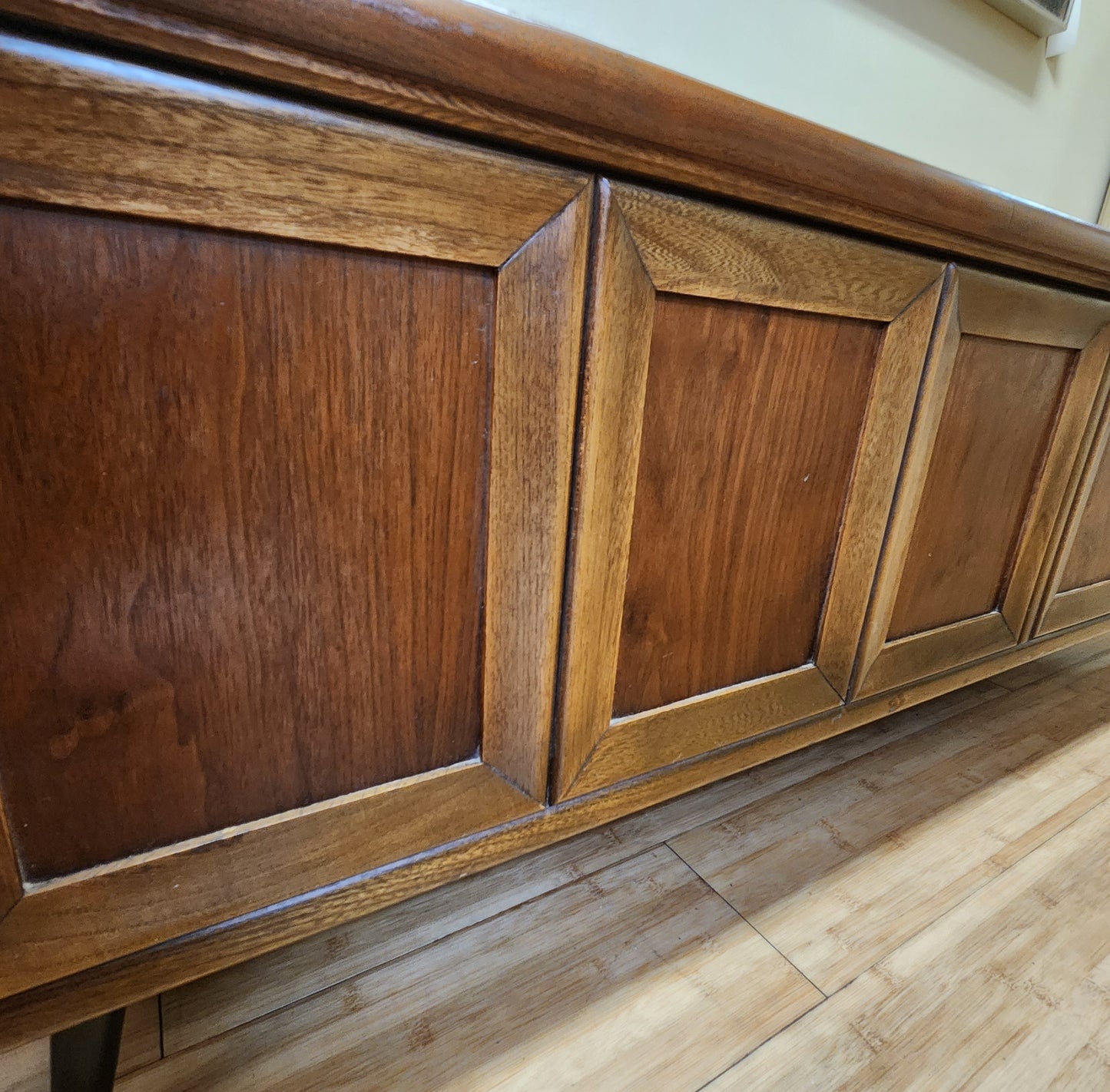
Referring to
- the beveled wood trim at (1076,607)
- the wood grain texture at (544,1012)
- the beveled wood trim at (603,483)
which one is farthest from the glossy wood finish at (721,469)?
the beveled wood trim at (1076,607)

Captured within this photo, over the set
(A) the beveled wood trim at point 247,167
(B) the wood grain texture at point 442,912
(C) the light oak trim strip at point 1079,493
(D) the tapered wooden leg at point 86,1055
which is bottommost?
(B) the wood grain texture at point 442,912

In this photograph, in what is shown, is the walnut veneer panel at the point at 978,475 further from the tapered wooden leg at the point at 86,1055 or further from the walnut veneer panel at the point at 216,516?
the tapered wooden leg at the point at 86,1055

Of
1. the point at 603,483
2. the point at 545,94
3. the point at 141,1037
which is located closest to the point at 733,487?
the point at 603,483

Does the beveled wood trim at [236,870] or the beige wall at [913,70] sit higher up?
the beige wall at [913,70]

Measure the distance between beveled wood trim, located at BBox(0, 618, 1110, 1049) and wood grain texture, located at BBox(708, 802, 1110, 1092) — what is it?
8.0 inches

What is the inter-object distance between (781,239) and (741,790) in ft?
2.10

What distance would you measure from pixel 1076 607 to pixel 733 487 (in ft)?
2.28

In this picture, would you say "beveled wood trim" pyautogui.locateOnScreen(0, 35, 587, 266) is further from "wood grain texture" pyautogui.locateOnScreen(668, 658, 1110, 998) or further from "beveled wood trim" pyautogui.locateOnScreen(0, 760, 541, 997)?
"wood grain texture" pyautogui.locateOnScreen(668, 658, 1110, 998)

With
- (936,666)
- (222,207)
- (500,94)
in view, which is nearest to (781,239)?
(500,94)

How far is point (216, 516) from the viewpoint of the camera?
314 millimetres

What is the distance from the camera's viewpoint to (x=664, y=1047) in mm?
496

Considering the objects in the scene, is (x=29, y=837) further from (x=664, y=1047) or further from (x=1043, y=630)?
(x=1043, y=630)

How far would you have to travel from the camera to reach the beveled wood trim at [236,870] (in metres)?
0.31

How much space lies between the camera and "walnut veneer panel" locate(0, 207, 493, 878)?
273 millimetres
